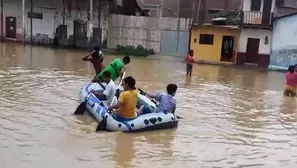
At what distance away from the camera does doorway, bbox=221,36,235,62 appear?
29.4m

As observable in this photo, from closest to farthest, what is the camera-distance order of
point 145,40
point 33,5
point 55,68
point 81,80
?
point 81,80
point 55,68
point 145,40
point 33,5

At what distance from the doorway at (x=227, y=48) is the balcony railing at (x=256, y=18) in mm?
1631

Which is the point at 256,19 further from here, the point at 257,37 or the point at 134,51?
the point at 134,51

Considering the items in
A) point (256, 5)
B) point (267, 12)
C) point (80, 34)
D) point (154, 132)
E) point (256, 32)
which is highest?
point (256, 5)

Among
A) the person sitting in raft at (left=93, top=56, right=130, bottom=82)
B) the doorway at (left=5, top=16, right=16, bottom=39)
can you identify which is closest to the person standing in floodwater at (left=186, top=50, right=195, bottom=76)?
the person sitting in raft at (left=93, top=56, right=130, bottom=82)

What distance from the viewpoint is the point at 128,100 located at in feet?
30.1

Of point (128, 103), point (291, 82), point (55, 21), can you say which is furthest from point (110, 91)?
point (55, 21)

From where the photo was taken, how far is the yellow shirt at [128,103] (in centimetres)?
915

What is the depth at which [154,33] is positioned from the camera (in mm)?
30766

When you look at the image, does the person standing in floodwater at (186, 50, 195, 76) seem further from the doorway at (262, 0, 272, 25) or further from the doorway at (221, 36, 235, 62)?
the doorway at (262, 0, 272, 25)

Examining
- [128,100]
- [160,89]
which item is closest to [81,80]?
[160,89]

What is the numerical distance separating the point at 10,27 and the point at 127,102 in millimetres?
27428

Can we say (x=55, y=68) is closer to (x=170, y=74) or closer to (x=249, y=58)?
(x=170, y=74)

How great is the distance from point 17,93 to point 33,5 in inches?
871
